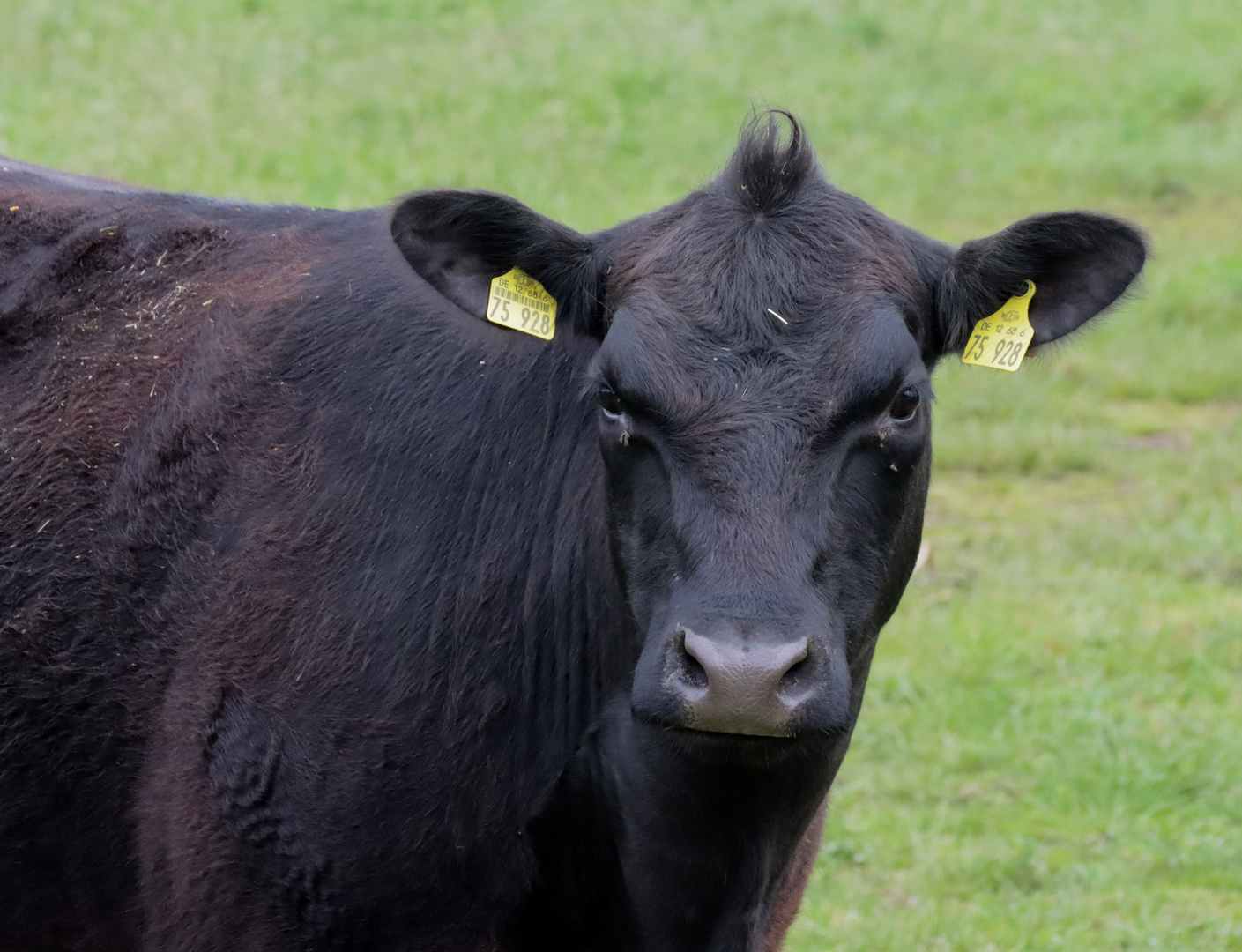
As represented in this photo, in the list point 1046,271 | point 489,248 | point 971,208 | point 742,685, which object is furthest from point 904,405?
point 971,208

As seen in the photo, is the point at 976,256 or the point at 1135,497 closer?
the point at 976,256

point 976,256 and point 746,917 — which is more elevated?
point 976,256

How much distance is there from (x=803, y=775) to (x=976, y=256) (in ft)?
4.67

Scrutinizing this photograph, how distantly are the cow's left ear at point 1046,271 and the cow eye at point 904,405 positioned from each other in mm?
412

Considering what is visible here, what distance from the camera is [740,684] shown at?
3.47 meters

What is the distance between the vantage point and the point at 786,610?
3584 mm

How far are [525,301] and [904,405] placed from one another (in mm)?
1095

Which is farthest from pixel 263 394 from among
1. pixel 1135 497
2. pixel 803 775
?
pixel 1135 497

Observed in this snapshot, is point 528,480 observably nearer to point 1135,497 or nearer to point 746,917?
point 746,917

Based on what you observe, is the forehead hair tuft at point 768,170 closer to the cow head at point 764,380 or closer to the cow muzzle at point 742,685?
the cow head at point 764,380

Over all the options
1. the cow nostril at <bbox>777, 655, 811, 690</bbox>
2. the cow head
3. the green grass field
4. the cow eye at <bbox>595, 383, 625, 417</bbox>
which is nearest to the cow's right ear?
the cow head

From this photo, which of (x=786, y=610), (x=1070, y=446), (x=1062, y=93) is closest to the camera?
(x=786, y=610)

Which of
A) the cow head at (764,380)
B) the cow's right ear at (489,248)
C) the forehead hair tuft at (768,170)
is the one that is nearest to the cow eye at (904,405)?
the cow head at (764,380)

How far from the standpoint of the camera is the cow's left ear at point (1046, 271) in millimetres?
4312
